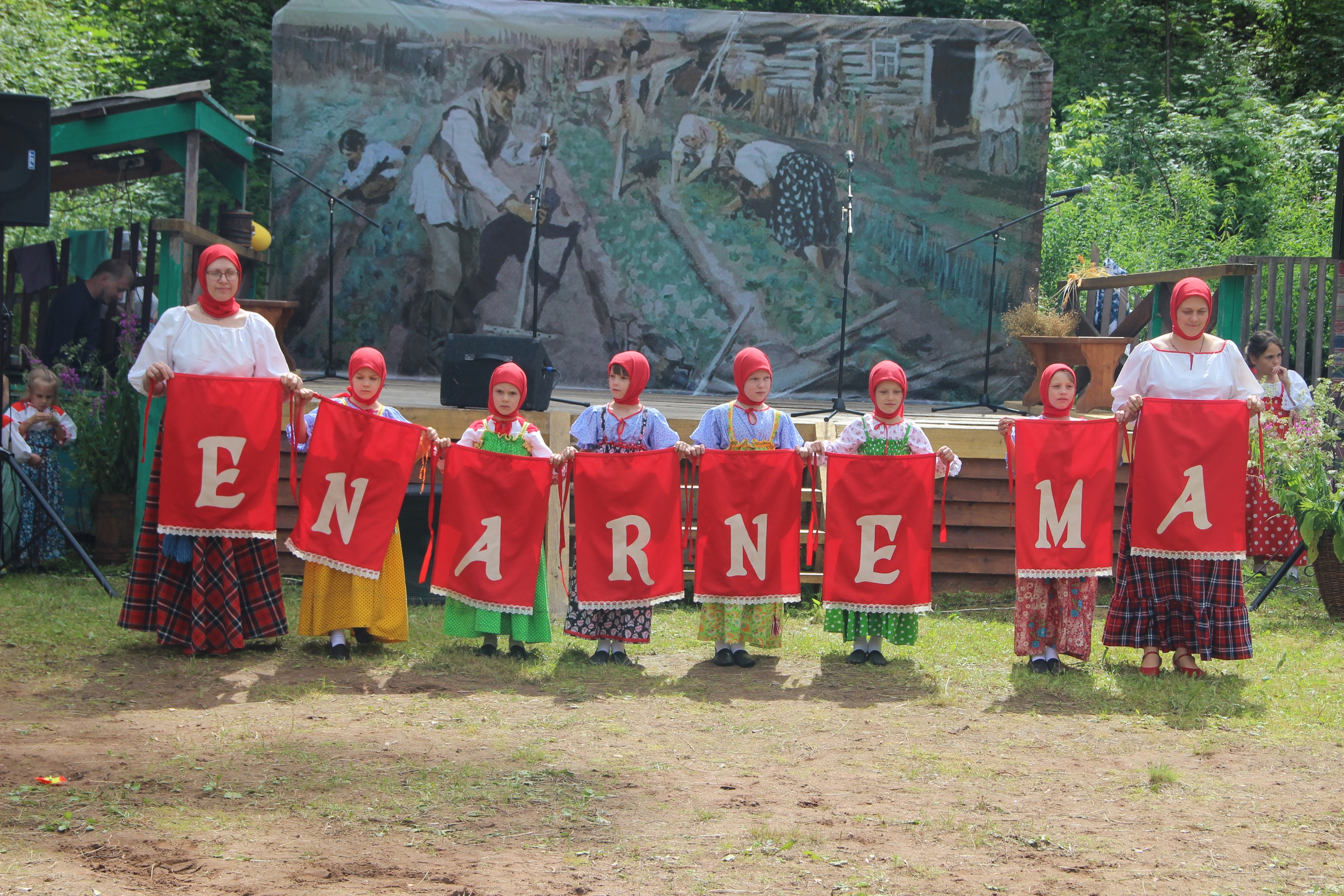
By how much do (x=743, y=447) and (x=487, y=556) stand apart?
1437 mm

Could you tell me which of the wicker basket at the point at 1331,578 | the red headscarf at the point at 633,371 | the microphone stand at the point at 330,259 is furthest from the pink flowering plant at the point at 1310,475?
the microphone stand at the point at 330,259

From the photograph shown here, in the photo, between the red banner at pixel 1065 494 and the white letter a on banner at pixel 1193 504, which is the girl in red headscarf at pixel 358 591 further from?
the white letter a on banner at pixel 1193 504

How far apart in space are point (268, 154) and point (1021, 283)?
302 inches

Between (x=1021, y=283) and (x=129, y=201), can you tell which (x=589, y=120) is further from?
(x=129, y=201)

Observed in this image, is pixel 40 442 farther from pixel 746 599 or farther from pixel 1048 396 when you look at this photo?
pixel 1048 396

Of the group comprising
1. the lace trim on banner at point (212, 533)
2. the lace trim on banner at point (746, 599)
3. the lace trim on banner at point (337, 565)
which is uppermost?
the lace trim on banner at point (212, 533)

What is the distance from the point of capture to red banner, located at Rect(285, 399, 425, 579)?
6051mm

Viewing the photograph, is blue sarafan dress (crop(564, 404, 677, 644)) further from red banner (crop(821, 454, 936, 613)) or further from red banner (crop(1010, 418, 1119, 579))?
red banner (crop(1010, 418, 1119, 579))

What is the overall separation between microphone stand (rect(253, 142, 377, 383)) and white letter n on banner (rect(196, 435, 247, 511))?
18.2ft

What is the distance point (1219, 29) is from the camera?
69.7 feet

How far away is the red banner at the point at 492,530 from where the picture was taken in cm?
611

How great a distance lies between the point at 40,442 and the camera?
27.8 feet

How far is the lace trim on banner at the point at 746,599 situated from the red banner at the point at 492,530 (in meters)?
0.87

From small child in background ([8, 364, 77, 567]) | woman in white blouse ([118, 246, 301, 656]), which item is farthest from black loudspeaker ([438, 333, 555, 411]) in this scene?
small child in background ([8, 364, 77, 567])
